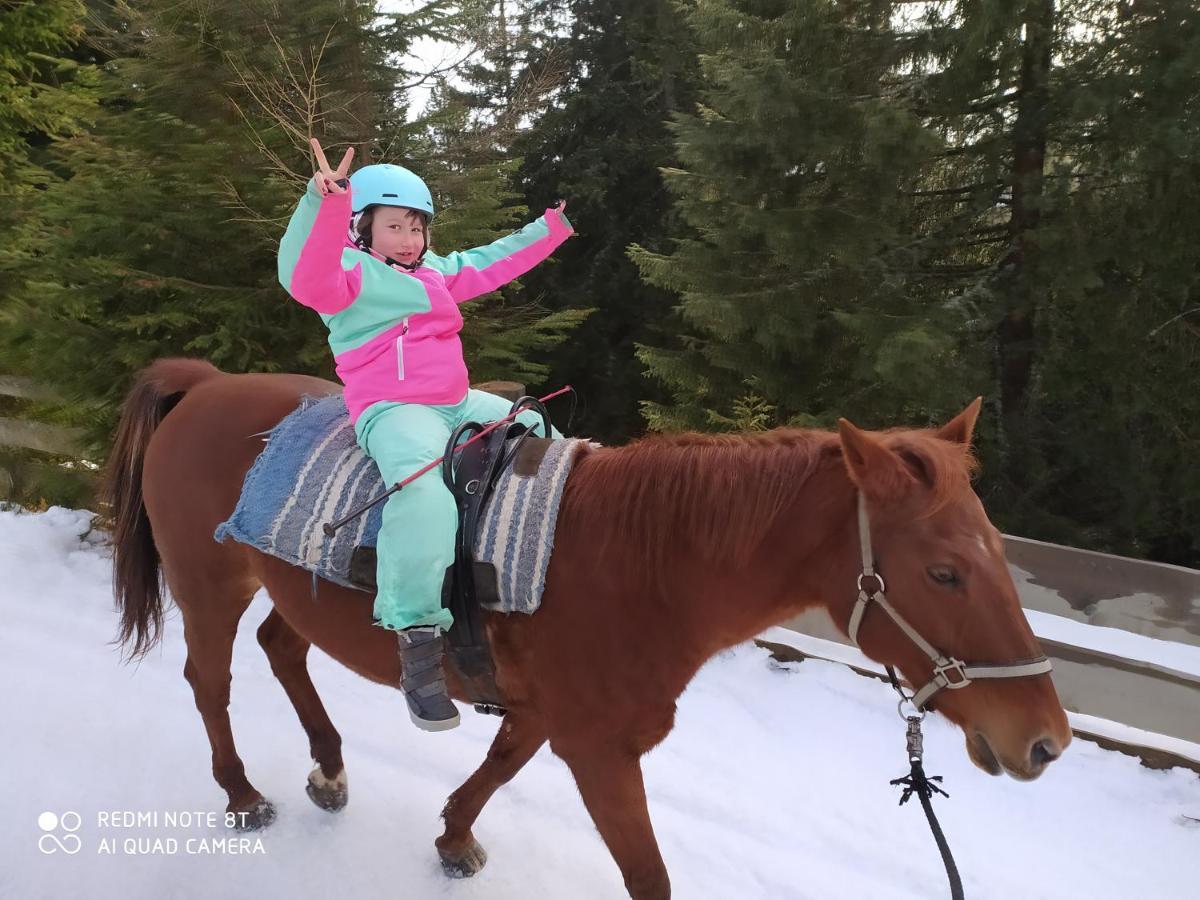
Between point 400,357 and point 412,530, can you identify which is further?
point 400,357

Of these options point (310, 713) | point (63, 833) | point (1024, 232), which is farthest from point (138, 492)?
point (1024, 232)

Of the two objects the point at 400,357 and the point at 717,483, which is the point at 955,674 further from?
the point at 400,357

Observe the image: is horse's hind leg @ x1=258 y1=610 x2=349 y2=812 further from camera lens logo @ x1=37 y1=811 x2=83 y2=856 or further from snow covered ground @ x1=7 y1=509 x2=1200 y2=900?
camera lens logo @ x1=37 y1=811 x2=83 y2=856

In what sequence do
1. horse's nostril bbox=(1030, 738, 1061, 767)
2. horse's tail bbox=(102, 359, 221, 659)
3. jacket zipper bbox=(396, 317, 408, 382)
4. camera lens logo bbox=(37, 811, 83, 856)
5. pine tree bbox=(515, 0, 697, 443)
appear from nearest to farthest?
horse's nostril bbox=(1030, 738, 1061, 767) < jacket zipper bbox=(396, 317, 408, 382) < camera lens logo bbox=(37, 811, 83, 856) < horse's tail bbox=(102, 359, 221, 659) < pine tree bbox=(515, 0, 697, 443)

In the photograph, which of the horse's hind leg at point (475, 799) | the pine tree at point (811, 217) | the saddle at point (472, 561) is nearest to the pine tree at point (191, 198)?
the pine tree at point (811, 217)

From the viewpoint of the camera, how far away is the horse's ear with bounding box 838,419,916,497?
1648mm

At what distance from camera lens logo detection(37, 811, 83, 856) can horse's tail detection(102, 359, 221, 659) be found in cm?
63

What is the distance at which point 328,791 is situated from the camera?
9.39 feet

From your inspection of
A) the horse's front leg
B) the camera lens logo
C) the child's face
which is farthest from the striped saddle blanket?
the camera lens logo

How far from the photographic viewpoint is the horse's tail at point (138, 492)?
3.01 meters

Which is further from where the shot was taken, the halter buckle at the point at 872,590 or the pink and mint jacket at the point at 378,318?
the pink and mint jacket at the point at 378,318

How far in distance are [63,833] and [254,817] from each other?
623 mm

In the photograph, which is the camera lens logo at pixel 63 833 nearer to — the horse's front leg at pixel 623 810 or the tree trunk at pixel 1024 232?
the horse's front leg at pixel 623 810

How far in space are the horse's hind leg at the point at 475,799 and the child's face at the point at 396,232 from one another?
1.65m
